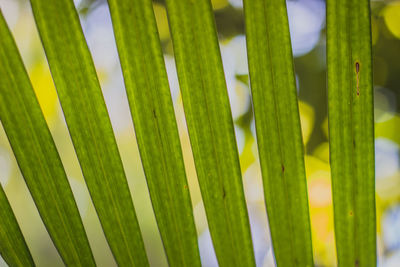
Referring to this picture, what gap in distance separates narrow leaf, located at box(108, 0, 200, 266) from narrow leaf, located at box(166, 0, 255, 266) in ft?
0.11

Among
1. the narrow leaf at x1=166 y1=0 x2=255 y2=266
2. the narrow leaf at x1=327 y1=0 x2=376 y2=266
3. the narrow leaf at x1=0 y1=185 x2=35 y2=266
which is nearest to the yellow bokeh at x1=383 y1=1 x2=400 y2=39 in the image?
the narrow leaf at x1=327 y1=0 x2=376 y2=266

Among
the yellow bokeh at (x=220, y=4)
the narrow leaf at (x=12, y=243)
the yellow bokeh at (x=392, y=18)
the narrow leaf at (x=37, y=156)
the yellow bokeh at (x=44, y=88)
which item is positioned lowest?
the narrow leaf at (x=12, y=243)

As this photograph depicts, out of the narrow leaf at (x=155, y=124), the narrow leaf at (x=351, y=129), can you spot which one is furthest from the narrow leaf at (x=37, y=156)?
the narrow leaf at (x=351, y=129)

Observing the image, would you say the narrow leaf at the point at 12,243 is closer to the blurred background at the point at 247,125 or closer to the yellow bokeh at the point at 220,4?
the blurred background at the point at 247,125

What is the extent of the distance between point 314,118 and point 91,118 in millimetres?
1150

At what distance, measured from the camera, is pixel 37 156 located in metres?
0.65

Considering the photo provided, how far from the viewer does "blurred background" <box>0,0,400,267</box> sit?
4.47ft

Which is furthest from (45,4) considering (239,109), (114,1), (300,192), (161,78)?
(239,109)

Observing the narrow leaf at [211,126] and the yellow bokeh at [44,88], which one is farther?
the yellow bokeh at [44,88]

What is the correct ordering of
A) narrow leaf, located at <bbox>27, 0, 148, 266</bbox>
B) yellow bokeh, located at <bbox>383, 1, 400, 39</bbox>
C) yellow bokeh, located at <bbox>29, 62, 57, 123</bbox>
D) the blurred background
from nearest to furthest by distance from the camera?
narrow leaf, located at <bbox>27, 0, 148, 266</bbox>
yellow bokeh, located at <bbox>29, 62, 57, 123</bbox>
the blurred background
yellow bokeh, located at <bbox>383, 1, 400, 39</bbox>

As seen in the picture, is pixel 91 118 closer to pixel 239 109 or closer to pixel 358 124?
pixel 358 124

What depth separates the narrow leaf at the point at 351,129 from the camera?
60 centimetres

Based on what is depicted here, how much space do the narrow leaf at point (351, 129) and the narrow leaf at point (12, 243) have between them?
0.60m

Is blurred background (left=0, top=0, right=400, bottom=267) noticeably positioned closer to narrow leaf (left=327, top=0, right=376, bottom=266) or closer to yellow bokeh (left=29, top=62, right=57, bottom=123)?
yellow bokeh (left=29, top=62, right=57, bottom=123)
